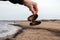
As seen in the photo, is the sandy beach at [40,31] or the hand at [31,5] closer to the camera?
the sandy beach at [40,31]

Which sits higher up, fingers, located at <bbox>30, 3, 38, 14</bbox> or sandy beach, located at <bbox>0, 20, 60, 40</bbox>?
fingers, located at <bbox>30, 3, 38, 14</bbox>

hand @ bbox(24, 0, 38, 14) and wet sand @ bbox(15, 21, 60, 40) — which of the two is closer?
wet sand @ bbox(15, 21, 60, 40)

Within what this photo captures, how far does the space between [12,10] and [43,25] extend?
25cm

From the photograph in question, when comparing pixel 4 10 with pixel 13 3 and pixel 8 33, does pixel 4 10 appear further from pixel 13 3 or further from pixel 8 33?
pixel 8 33

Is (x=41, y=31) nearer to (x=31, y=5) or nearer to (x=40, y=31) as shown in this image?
(x=40, y=31)

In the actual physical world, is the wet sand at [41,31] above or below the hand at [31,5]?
below

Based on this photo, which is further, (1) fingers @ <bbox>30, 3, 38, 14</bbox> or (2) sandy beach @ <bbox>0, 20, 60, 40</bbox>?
(1) fingers @ <bbox>30, 3, 38, 14</bbox>

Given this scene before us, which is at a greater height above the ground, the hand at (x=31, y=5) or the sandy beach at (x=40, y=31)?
the hand at (x=31, y=5)

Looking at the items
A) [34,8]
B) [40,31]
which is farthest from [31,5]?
[40,31]

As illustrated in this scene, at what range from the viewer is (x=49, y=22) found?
0.99 metres

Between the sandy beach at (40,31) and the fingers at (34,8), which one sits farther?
the fingers at (34,8)

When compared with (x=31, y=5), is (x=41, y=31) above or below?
below

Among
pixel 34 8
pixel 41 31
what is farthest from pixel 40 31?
pixel 34 8

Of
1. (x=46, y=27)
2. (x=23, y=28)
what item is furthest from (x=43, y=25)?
(x=23, y=28)
